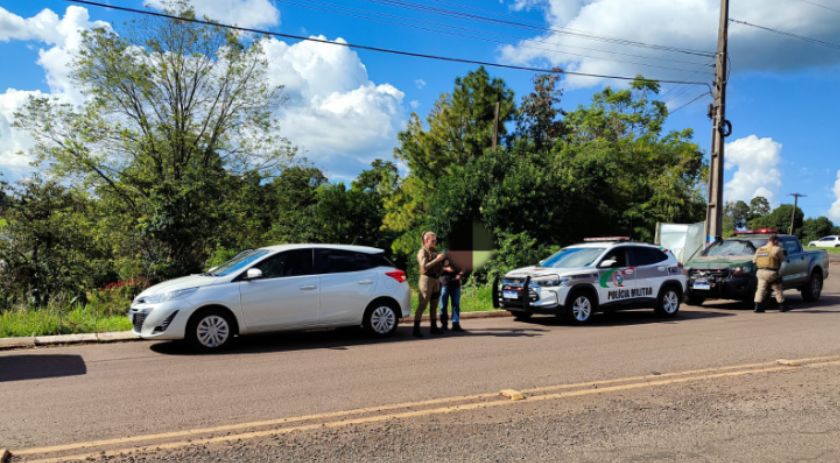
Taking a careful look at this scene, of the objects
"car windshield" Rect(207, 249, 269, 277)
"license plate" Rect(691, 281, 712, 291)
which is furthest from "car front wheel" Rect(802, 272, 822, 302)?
"car windshield" Rect(207, 249, 269, 277)

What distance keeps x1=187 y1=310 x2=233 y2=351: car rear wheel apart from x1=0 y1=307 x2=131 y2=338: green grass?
246cm

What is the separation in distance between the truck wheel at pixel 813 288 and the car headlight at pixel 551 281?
9330mm

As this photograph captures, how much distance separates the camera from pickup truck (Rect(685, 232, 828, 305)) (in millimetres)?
15586

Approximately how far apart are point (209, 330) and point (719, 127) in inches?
645

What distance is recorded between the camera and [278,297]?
9.48 meters

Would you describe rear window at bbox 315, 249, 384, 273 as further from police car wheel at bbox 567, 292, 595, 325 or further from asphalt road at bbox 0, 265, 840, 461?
police car wheel at bbox 567, 292, 595, 325

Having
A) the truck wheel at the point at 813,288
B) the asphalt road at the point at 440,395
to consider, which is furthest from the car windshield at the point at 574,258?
the truck wheel at the point at 813,288

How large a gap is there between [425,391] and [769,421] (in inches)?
126

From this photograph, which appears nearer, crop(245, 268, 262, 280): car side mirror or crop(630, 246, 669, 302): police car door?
crop(245, 268, 262, 280): car side mirror

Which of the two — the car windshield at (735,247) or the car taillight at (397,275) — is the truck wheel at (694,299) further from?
the car taillight at (397,275)

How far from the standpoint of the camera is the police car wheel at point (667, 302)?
535 inches

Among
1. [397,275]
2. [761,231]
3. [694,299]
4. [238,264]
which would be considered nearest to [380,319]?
[397,275]

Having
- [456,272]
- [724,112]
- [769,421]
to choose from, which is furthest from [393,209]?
[769,421]

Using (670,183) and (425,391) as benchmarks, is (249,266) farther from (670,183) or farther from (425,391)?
(670,183)
